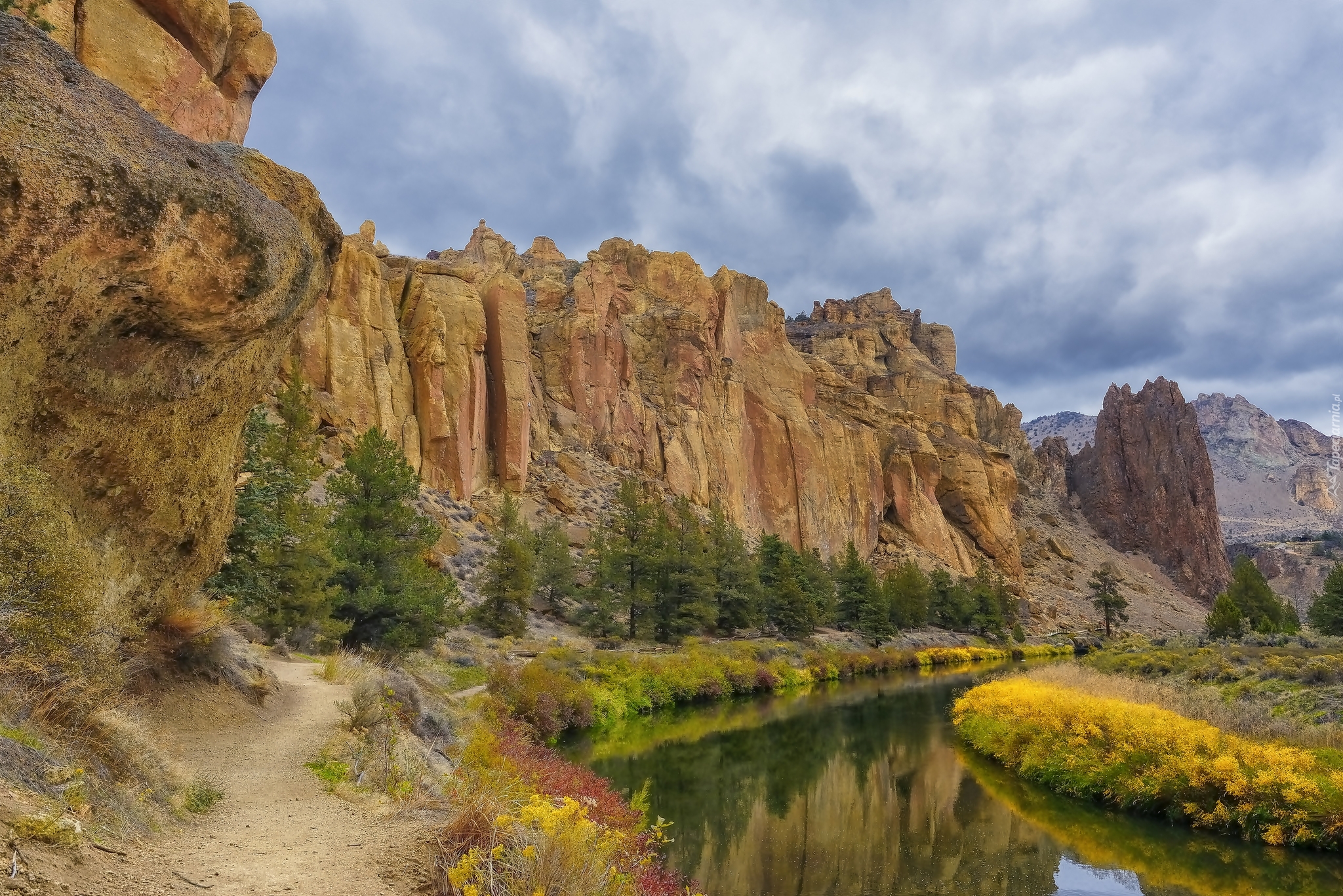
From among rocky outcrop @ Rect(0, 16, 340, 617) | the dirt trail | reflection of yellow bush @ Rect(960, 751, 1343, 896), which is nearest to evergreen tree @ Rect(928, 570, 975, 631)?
reflection of yellow bush @ Rect(960, 751, 1343, 896)

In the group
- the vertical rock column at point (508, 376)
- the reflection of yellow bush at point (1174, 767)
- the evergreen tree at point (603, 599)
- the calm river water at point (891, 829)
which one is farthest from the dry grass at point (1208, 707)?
the vertical rock column at point (508, 376)

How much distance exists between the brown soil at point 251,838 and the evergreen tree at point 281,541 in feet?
12.9

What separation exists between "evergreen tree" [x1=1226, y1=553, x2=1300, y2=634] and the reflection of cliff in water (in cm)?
5104

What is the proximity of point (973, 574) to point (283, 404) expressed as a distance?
8261 centimetres

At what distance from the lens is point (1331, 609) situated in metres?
47.2

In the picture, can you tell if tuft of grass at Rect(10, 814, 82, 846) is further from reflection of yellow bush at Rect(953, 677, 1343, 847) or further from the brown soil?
reflection of yellow bush at Rect(953, 677, 1343, 847)

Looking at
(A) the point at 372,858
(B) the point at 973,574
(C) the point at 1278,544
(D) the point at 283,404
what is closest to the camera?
(A) the point at 372,858

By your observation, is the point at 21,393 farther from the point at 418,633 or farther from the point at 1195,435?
the point at 1195,435

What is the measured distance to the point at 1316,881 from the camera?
1155 centimetres

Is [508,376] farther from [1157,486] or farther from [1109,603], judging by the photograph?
[1157,486]

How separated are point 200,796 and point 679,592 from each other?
109 ft

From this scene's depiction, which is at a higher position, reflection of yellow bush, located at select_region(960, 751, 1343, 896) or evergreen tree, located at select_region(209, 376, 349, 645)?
evergreen tree, located at select_region(209, 376, 349, 645)

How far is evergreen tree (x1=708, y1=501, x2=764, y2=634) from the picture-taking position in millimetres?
43250

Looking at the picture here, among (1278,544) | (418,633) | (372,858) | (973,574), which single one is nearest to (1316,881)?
(372,858)
